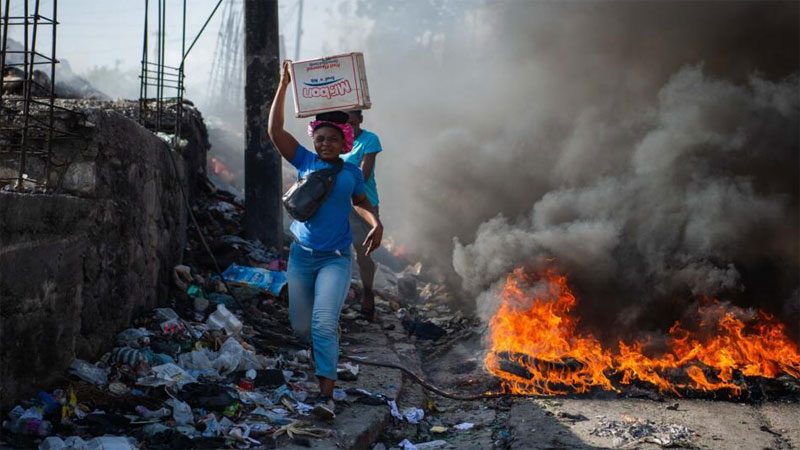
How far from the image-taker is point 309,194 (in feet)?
13.0

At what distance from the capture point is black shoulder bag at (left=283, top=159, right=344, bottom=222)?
3.96 meters

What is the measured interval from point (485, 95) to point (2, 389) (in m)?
10.6

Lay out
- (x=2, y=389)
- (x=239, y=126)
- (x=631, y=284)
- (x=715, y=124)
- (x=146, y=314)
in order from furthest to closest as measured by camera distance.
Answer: (x=239, y=126) < (x=715, y=124) < (x=631, y=284) < (x=146, y=314) < (x=2, y=389)

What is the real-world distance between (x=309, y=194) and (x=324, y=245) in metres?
0.32

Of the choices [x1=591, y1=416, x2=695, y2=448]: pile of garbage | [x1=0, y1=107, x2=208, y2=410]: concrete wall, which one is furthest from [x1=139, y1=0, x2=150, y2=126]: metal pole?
[x1=591, y1=416, x2=695, y2=448]: pile of garbage

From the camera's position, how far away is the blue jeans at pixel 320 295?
13.0 feet

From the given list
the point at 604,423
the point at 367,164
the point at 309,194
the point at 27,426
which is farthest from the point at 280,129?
the point at 604,423

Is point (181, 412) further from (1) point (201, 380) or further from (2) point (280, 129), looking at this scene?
(2) point (280, 129)

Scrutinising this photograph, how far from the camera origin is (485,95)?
12625 millimetres

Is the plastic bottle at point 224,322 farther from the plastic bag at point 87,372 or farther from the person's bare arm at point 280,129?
the person's bare arm at point 280,129

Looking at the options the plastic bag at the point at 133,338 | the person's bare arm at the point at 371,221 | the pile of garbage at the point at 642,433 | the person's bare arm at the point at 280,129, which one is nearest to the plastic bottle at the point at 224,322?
the plastic bag at the point at 133,338

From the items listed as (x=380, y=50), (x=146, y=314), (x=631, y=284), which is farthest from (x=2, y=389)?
(x=380, y=50)

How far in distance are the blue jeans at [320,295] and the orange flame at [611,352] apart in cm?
190

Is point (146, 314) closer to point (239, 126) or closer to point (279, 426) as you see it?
point (279, 426)
